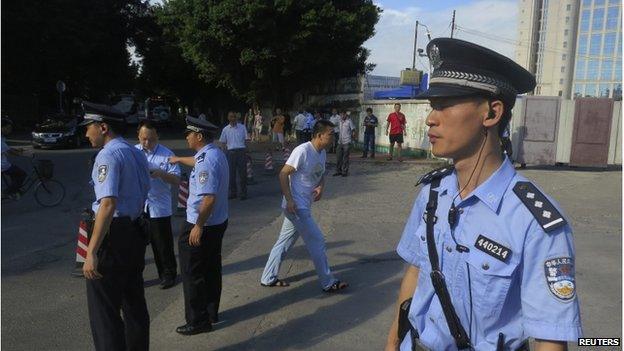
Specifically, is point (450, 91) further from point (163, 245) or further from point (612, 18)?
point (612, 18)

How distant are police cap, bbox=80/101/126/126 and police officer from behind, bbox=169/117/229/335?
0.78m

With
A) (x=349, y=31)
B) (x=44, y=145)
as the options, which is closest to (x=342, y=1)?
(x=349, y=31)

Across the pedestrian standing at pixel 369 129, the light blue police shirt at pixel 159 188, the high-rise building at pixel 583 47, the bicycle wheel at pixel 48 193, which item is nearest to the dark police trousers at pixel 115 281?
the light blue police shirt at pixel 159 188

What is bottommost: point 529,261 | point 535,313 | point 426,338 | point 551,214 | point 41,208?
point 41,208

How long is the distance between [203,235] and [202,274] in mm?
331

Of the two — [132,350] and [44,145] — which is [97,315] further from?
[44,145]

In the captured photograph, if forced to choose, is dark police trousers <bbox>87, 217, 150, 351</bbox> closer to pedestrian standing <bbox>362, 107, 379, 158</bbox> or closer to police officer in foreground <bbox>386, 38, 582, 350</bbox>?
police officer in foreground <bbox>386, 38, 582, 350</bbox>

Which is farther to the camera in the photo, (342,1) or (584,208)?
(342,1)

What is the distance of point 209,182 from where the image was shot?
13.8 feet

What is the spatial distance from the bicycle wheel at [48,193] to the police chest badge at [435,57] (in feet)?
31.4

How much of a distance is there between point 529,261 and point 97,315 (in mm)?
2808

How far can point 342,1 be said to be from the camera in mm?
25984

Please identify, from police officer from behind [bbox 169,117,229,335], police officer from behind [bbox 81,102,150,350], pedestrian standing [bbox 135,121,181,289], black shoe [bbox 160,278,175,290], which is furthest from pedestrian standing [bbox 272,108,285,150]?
police officer from behind [bbox 81,102,150,350]

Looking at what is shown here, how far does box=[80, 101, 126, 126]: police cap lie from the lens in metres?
3.61
